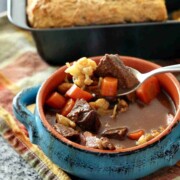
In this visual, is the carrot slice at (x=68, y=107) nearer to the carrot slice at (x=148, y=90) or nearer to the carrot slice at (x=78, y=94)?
the carrot slice at (x=78, y=94)

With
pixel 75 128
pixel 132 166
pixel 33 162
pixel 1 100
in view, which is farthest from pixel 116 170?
pixel 1 100

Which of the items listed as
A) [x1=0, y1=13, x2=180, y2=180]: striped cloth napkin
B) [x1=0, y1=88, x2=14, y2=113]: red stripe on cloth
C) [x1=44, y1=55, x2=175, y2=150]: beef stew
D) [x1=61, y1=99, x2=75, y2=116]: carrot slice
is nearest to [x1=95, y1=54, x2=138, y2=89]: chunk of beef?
[x1=44, y1=55, x2=175, y2=150]: beef stew

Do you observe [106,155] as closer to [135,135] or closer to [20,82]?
[135,135]

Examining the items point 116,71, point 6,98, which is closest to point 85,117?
point 116,71

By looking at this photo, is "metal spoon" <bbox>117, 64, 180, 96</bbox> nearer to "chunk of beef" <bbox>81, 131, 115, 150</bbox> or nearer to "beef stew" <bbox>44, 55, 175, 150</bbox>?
"beef stew" <bbox>44, 55, 175, 150</bbox>

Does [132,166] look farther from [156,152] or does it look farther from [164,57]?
[164,57]

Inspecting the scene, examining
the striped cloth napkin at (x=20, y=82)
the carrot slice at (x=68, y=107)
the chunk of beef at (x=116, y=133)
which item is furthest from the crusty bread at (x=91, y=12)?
the chunk of beef at (x=116, y=133)
